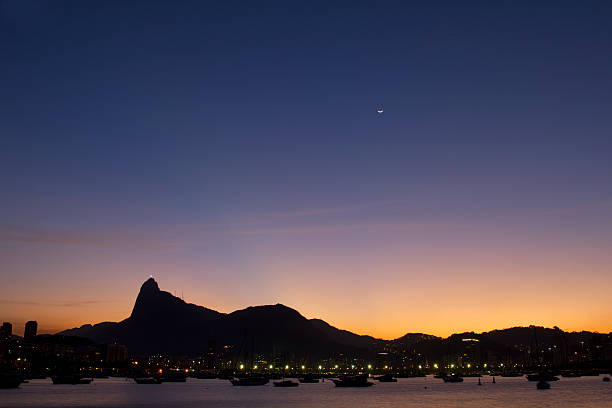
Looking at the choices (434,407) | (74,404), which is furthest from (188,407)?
(434,407)

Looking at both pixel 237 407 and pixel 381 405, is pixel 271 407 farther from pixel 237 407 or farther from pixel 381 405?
pixel 381 405

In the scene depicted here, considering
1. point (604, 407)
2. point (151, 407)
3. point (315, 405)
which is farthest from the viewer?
point (315, 405)

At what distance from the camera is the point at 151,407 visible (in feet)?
351

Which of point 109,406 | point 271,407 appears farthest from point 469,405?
point 109,406

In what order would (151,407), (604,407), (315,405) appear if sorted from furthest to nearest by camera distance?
(315,405), (151,407), (604,407)

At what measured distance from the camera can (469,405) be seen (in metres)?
112

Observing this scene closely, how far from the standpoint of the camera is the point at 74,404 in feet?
371

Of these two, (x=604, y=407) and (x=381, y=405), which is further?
(x=381, y=405)

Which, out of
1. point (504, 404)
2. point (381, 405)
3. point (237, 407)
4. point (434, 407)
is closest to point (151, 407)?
point (237, 407)

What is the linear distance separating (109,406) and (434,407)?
215 ft

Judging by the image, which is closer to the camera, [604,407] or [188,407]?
[604,407]

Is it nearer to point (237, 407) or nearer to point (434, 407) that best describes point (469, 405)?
point (434, 407)

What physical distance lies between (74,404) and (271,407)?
42295 millimetres

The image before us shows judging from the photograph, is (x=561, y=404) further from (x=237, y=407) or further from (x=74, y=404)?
(x=74, y=404)
